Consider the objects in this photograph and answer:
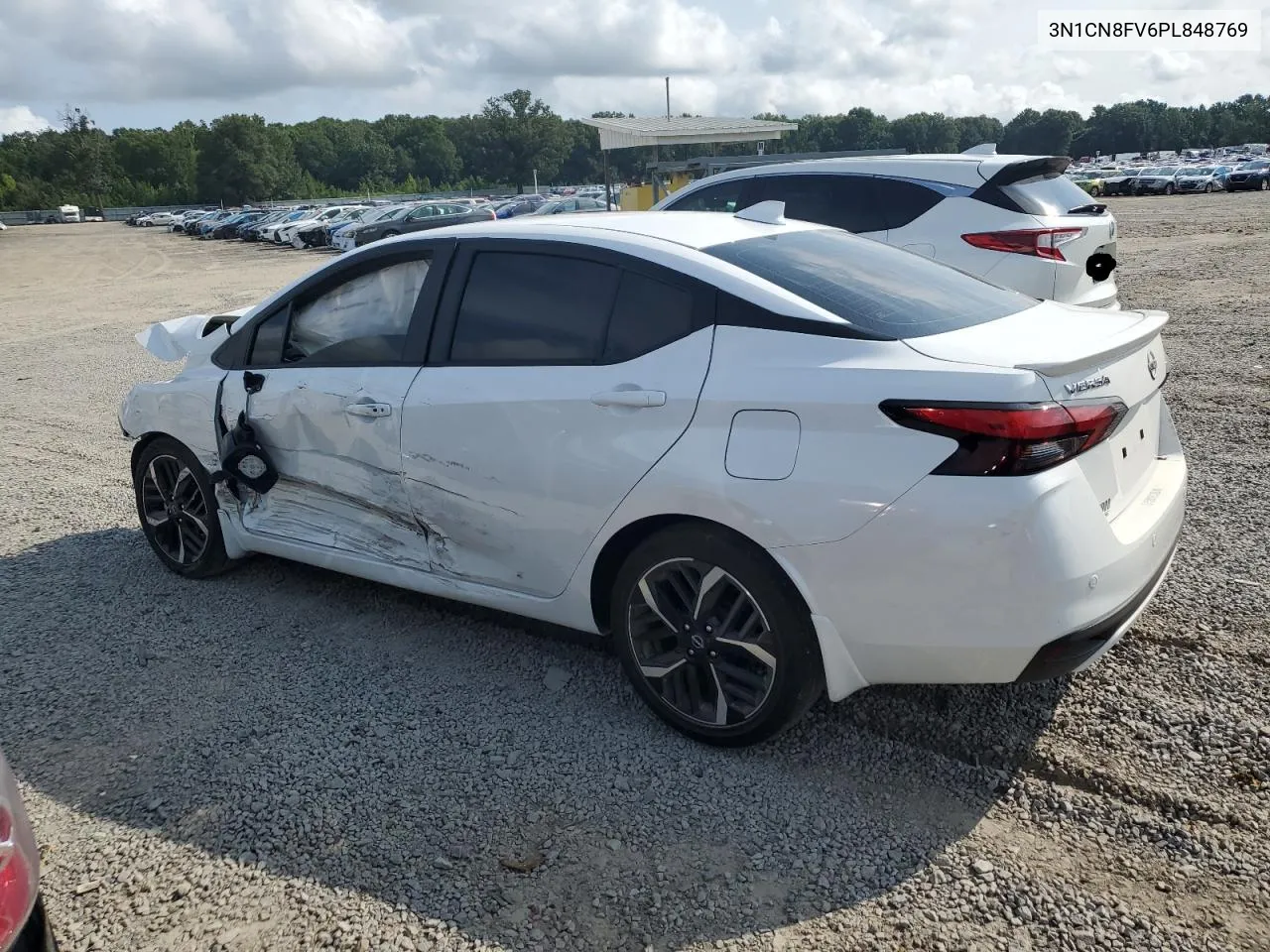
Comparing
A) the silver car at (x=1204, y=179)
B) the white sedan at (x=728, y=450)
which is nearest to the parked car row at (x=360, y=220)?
the white sedan at (x=728, y=450)

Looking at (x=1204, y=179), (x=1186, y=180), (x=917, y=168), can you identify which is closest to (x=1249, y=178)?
(x=1204, y=179)

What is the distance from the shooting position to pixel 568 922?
253 cm

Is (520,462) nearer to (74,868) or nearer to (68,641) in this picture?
(74,868)

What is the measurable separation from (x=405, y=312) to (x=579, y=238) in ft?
2.69

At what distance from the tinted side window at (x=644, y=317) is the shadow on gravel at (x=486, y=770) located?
Result: 4.24ft

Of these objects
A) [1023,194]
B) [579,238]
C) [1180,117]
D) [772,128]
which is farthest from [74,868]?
[1180,117]

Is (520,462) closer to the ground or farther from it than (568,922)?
farther from it

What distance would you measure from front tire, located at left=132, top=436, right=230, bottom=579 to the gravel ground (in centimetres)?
15

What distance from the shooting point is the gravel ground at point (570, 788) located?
253 centimetres

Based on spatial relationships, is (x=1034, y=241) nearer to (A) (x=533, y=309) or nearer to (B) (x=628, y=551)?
(A) (x=533, y=309)

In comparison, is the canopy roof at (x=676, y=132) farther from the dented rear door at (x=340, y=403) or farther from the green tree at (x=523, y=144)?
the green tree at (x=523, y=144)

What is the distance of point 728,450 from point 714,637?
607 mm

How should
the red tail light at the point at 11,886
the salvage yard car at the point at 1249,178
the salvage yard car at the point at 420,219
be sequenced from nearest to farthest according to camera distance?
1. the red tail light at the point at 11,886
2. the salvage yard car at the point at 420,219
3. the salvage yard car at the point at 1249,178

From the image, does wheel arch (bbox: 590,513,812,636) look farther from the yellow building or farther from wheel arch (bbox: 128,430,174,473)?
the yellow building
